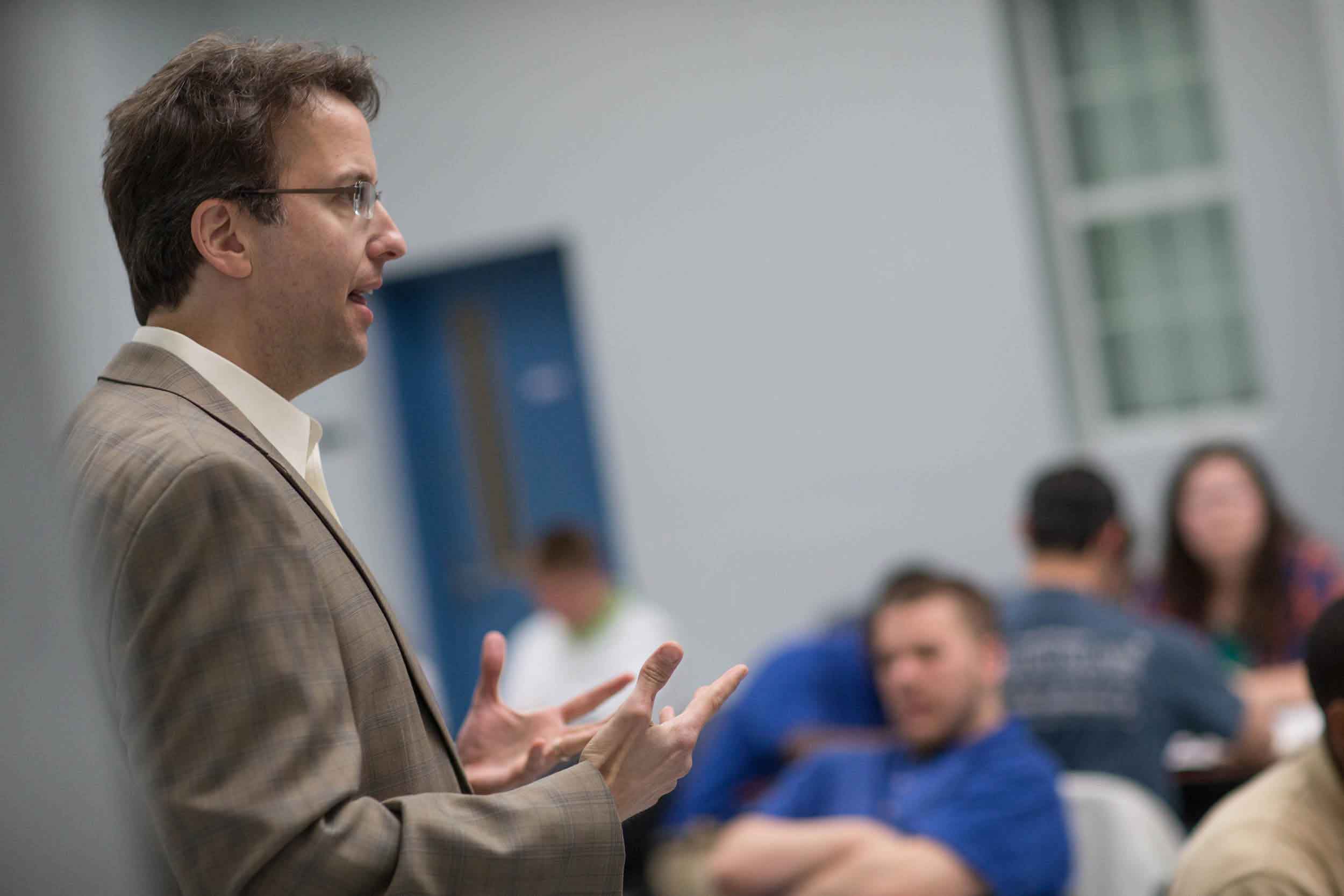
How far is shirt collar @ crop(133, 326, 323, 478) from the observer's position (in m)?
1.35

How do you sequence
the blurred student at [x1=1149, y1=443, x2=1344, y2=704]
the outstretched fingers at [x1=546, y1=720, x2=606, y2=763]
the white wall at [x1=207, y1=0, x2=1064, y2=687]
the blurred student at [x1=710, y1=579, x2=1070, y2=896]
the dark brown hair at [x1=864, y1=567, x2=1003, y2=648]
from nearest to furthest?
the outstretched fingers at [x1=546, y1=720, x2=606, y2=763] → the blurred student at [x1=710, y1=579, x2=1070, y2=896] → the dark brown hair at [x1=864, y1=567, x2=1003, y2=648] → the blurred student at [x1=1149, y1=443, x2=1344, y2=704] → the white wall at [x1=207, y1=0, x2=1064, y2=687]

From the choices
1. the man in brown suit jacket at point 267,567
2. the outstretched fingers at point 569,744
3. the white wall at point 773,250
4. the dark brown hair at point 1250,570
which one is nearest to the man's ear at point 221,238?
the man in brown suit jacket at point 267,567

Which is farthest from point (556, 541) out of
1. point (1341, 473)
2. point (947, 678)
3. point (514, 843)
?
point (514, 843)

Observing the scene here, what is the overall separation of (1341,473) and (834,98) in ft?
7.77

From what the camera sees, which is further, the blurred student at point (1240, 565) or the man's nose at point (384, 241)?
the blurred student at point (1240, 565)

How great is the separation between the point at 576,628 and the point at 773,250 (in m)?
1.85

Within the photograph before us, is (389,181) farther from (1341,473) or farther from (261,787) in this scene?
(261,787)

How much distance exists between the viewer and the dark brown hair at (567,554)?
198 inches

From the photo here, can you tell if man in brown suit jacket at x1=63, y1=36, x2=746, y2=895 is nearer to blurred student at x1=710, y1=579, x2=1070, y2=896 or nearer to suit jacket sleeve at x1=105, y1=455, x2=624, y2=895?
suit jacket sleeve at x1=105, y1=455, x2=624, y2=895

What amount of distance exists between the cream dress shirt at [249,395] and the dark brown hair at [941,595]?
213 cm

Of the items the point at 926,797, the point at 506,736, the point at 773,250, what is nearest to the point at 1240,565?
the point at 926,797

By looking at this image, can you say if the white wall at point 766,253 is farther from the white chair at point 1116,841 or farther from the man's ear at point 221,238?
the man's ear at point 221,238

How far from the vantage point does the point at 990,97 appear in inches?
217

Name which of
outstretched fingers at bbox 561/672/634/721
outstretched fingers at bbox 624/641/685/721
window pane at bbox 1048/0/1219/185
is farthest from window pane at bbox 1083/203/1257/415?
outstretched fingers at bbox 624/641/685/721
